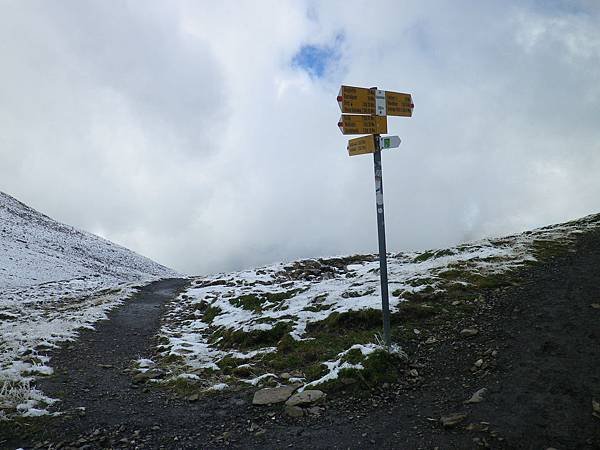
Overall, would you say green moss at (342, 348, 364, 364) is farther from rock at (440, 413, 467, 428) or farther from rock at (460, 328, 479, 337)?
rock at (460, 328, 479, 337)

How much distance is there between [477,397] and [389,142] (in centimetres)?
594

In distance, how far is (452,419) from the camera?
269 inches

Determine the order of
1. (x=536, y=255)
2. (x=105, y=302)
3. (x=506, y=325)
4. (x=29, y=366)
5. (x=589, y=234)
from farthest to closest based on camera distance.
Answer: (x=105, y=302)
(x=589, y=234)
(x=536, y=255)
(x=29, y=366)
(x=506, y=325)

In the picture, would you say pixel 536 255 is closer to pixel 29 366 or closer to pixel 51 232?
pixel 29 366

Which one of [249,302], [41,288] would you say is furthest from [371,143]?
[41,288]

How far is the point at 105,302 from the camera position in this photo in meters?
27.2

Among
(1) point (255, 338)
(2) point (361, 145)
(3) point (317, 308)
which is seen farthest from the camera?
(3) point (317, 308)

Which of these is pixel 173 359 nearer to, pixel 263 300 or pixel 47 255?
pixel 263 300

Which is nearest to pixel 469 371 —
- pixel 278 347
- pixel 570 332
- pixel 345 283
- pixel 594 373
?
pixel 594 373

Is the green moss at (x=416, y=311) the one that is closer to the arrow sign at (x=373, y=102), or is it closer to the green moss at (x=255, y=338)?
the green moss at (x=255, y=338)

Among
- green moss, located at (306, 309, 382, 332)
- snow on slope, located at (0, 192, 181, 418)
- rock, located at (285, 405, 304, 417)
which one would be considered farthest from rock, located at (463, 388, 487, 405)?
snow on slope, located at (0, 192, 181, 418)

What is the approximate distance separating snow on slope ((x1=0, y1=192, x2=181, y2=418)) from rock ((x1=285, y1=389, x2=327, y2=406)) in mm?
5776

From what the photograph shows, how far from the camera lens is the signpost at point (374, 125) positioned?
29.2 ft

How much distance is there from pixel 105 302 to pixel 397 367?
2452 cm
